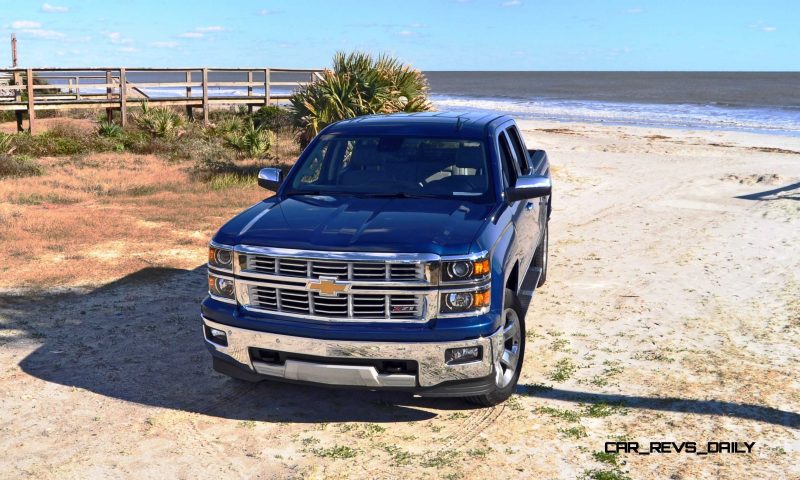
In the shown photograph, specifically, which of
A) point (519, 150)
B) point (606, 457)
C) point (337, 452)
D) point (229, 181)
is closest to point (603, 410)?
point (606, 457)

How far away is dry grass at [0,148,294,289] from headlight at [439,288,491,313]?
5341mm

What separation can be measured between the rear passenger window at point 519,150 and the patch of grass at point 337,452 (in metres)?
3.19

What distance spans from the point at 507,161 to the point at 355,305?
2.32m

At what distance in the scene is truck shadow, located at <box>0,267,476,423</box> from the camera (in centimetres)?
569

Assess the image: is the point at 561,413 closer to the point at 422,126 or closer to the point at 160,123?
the point at 422,126

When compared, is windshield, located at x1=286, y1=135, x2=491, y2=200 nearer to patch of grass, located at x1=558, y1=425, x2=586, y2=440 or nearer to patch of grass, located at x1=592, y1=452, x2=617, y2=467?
patch of grass, located at x1=558, y1=425, x2=586, y2=440

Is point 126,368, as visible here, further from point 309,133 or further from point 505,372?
point 309,133

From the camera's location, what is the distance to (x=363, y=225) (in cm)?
527

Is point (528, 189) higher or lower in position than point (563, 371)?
higher

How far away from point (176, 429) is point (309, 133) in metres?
12.1

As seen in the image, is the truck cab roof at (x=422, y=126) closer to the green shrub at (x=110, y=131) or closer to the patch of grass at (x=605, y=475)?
the patch of grass at (x=605, y=475)

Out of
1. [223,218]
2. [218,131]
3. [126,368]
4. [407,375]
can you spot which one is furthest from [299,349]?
[218,131]

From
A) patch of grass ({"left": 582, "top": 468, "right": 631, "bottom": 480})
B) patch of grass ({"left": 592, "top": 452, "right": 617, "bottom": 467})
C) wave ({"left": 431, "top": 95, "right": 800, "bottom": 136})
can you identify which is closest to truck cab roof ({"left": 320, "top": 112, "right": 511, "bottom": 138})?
patch of grass ({"left": 592, "top": 452, "right": 617, "bottom": 467})

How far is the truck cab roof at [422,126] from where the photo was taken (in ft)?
21.6
